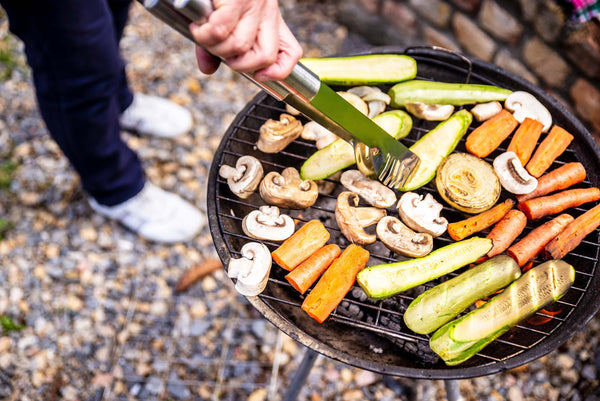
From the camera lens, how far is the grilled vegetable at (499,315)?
1.86 metres

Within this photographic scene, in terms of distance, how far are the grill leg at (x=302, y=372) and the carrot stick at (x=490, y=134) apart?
4.26 ft

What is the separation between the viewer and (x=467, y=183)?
2.20m

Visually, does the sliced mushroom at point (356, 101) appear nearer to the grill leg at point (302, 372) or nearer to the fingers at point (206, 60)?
the fingers at point (206, 60)

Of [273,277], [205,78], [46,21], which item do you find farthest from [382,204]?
[205,78]

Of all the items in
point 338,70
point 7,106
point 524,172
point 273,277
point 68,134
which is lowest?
point 7,106

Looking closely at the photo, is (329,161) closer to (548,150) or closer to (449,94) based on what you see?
(449,94)

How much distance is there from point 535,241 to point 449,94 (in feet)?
2.74

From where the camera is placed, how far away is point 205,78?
441 cm

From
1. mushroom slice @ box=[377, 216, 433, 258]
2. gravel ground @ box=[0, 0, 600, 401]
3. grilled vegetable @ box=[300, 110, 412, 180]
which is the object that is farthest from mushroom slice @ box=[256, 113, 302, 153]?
gravel ground @ box=[0, 0, 600, 401]

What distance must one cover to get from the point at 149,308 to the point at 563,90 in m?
3.37

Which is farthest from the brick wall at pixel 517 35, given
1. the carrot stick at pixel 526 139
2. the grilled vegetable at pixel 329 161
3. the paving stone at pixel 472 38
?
the grilled vegetable at pixel 329 161

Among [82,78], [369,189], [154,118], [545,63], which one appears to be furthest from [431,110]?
[154,118]

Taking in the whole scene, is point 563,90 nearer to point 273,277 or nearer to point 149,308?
point 273,277

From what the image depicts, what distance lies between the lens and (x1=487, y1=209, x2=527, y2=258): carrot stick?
6.91ft
